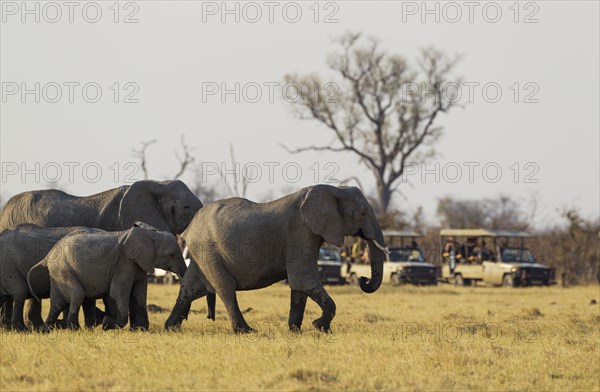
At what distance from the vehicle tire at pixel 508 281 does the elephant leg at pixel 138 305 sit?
2666 centimetres

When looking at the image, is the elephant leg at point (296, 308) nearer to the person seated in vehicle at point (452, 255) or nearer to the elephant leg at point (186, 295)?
the elephant leg at point (186, 295)

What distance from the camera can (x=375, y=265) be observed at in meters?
19.2

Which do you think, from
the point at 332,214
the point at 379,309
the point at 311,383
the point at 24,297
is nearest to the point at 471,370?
the point at 311,383

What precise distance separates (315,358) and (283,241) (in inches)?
175

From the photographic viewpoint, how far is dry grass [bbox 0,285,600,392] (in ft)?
43.0

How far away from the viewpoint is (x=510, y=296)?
3712 centimetres

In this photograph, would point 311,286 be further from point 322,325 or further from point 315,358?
point 315,358

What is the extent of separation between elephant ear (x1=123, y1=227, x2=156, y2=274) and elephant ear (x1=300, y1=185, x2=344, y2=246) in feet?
7.69

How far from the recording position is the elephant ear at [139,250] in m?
18.8

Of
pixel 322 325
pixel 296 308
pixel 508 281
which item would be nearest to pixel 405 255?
pixel 508 281

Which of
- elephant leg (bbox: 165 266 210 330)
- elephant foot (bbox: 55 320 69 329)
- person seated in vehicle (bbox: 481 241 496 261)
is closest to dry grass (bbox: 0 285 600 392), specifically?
elephant leg (bbox: 165 266 210 330)

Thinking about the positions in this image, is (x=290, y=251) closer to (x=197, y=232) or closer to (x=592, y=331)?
(x=197, y=232)

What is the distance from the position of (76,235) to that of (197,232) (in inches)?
72.6

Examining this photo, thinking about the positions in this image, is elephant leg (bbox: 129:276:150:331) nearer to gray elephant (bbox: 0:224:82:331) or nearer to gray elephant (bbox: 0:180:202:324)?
gray elephant (bbox: 0:224:82:331)
